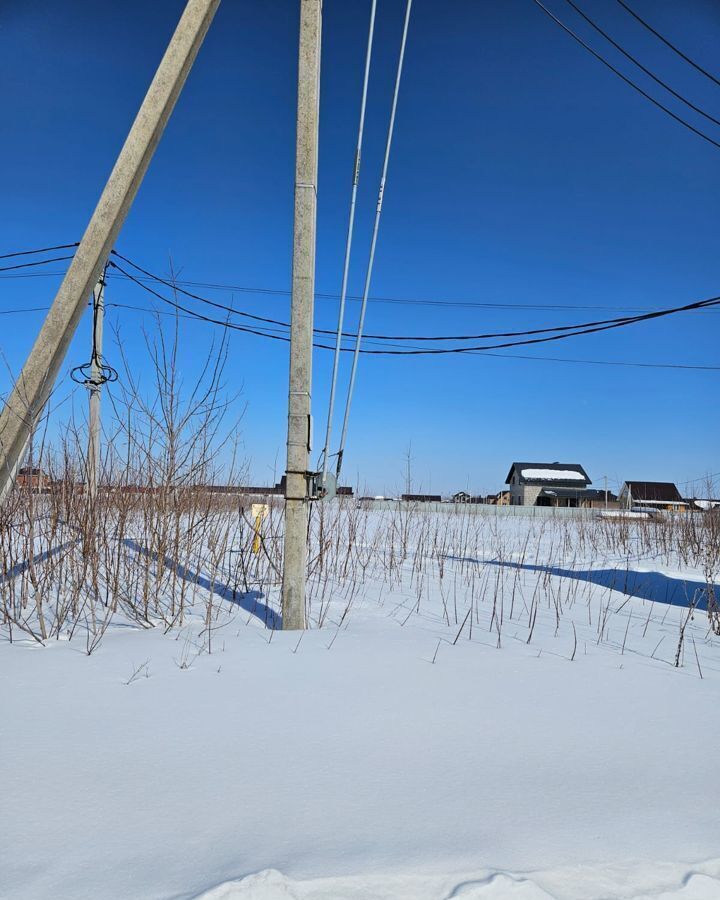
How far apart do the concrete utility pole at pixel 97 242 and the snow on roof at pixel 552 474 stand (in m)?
40.5

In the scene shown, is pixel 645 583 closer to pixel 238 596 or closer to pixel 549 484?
pixel 238 596

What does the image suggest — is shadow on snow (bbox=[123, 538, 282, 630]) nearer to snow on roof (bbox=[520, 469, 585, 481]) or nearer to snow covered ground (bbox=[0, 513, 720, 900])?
snow covered ground (bbox=[0, 513, 720, 900])

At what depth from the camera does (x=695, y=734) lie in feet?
6.00

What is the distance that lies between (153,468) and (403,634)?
1.83 metres

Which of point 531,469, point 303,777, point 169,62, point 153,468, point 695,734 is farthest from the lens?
point 531,469

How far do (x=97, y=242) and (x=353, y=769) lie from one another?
2415 millimetres

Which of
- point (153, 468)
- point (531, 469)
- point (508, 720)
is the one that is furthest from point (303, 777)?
point (531, 469)

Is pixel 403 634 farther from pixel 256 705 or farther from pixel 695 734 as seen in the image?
pixel 695 734

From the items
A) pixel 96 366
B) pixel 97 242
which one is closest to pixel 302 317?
pixel 97 242

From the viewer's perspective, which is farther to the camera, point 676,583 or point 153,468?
point 676,583

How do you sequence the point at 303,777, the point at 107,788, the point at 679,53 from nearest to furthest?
the point at 107,788
the point at 303,777
the point at 679,53

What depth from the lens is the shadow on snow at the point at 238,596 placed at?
10.9 feet

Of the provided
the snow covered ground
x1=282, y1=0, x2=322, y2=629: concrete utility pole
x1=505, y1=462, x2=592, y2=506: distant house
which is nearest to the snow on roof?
x1=505, y1=462, x2=592, y2=506: distant house

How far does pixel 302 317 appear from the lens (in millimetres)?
3033
